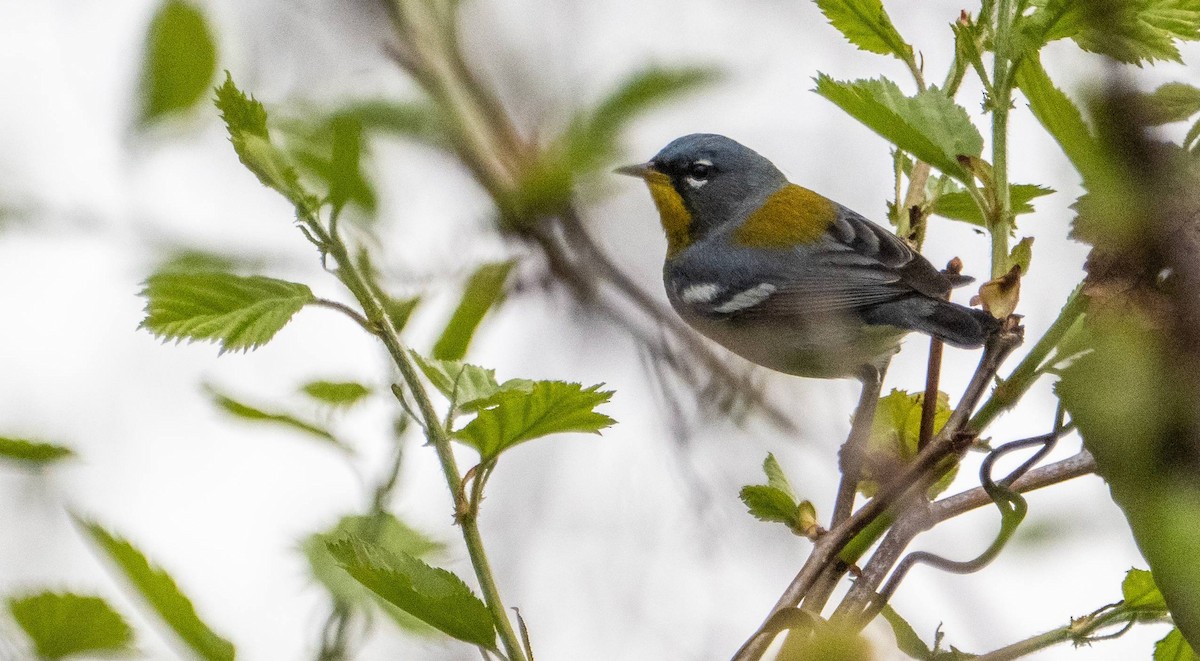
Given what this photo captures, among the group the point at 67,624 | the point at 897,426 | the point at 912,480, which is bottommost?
the point at 67,624

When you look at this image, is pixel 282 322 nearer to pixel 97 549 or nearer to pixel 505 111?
pixel 97 549

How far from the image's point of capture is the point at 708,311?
11.9 feet

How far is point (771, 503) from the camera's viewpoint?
1338mm

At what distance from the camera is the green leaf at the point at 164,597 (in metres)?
1.02

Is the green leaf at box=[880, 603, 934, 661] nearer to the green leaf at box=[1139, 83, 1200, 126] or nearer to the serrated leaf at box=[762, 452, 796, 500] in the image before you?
the serrated leaf at box=[762, 452, 796, 500]

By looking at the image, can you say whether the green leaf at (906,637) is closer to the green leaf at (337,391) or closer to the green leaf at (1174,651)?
the green leaf at (1174,651)

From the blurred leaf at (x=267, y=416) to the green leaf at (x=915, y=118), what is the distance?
0.80 m

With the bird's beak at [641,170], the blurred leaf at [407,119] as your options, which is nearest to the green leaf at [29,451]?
the blurred leaf at [407,119]

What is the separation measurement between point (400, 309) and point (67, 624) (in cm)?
52

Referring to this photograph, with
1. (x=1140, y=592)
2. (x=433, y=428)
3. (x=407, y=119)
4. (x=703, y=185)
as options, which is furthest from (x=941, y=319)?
(x=703, y=185)

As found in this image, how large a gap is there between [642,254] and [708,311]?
168cm

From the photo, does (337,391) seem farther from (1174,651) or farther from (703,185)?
(703,185)

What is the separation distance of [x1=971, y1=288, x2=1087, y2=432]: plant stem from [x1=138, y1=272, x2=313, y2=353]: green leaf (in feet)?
2.21

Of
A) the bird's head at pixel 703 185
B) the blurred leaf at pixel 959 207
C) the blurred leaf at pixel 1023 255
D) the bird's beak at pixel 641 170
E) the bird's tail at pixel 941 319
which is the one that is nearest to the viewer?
the blurred leaf at pixel 1023 255
